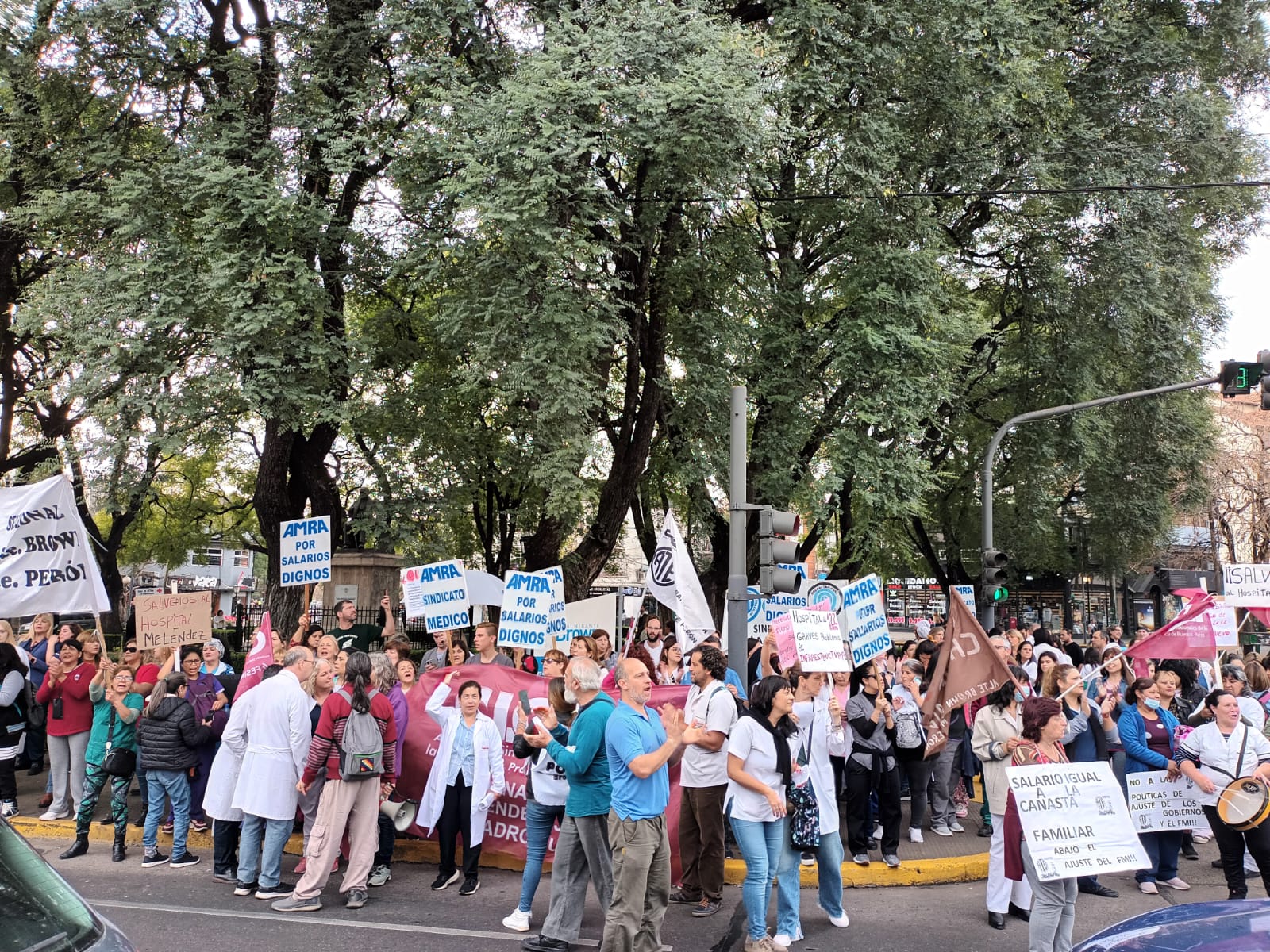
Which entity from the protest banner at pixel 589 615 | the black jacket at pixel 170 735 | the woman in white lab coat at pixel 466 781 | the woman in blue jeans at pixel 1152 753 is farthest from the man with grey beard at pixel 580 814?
the protest banner at pixel 589 615

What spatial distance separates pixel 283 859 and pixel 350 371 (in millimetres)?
7788

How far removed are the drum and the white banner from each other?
10.2 meters

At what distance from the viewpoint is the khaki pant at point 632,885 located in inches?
236

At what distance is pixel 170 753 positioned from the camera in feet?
28.0

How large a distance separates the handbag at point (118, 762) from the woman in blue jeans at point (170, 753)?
14.7 inches

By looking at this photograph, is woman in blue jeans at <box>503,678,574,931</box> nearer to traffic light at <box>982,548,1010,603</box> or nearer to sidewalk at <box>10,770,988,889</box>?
sidewalk at <box>10,770,988,889</box>

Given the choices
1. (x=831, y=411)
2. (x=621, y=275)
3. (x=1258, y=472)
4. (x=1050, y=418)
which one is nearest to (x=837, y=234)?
(x=831, y=411)

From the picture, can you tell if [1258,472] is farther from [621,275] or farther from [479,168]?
[479,168]

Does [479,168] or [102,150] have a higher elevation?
[102,150]

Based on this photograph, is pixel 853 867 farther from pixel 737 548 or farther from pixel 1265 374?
pixel 1265 374

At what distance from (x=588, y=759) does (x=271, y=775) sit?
2790 mm

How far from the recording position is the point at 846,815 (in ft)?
29.0

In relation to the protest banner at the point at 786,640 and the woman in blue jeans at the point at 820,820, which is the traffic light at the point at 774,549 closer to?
the protest banner at the point at 786,640

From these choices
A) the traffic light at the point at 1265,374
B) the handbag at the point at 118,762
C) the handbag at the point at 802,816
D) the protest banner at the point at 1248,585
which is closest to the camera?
the handbag at the point at 802,816
